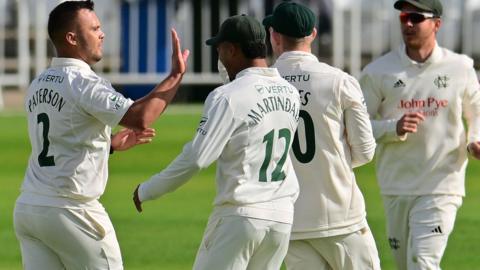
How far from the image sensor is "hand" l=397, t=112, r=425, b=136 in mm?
9867

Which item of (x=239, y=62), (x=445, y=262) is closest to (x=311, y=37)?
(x=239, y=62)

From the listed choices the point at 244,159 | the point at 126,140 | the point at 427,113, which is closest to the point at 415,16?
the point at 427,113

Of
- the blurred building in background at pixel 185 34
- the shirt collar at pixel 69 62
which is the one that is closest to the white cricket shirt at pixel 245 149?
the shirt collar at pixel 69 62

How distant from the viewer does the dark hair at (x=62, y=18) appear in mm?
8242

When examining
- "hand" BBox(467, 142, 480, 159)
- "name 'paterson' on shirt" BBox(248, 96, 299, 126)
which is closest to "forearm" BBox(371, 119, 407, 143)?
"hand" BBox(467, 142, 480, 159)

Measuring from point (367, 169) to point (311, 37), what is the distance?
13.3 m

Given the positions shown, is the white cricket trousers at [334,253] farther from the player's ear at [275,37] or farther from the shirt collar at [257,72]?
the shirt collar at [257,72]

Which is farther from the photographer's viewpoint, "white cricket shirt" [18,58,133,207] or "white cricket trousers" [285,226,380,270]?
"white cricket trousers" [285,226,380,270]

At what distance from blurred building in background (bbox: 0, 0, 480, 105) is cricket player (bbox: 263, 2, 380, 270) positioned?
2505 cm

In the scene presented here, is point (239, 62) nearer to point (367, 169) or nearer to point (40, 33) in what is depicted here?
point (367, 169)

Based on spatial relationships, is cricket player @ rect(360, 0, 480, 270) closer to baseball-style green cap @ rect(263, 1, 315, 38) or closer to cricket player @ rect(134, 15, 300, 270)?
baseball-style green cap @ rect(263, 1, 315, 38)

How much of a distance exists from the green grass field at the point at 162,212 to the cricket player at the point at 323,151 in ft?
12.9

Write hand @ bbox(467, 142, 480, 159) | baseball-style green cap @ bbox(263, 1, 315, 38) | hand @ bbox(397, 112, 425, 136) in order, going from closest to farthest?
baseball-style green cap @ bbox(263, 1, 315, 38)
hand @ bbox(397, 112, 425, 136)
hand @ bbox(467, 142, 480, 159)

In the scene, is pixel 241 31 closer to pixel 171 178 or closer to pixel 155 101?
pixel 155 101
